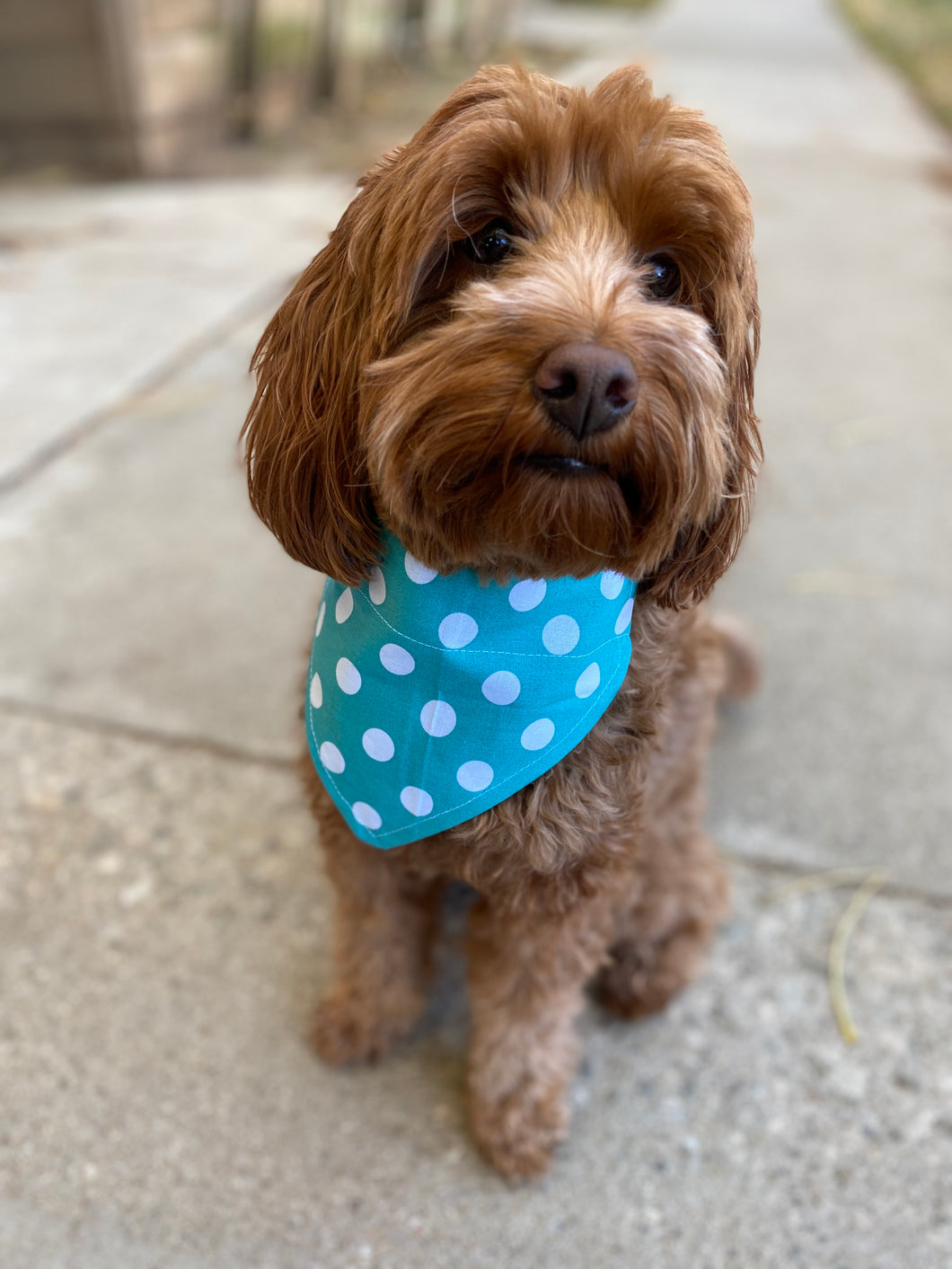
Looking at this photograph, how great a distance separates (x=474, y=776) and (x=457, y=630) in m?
0.25

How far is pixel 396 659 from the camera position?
1632 mm

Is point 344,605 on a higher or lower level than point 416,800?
higher

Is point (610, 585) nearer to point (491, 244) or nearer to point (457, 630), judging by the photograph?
point (457, 630)

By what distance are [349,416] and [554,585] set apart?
1.31 ft

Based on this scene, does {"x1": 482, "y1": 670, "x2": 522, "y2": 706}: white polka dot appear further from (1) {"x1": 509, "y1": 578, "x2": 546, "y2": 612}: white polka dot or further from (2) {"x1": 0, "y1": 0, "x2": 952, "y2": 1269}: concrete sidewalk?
(2) {"x1": 0, "y1": 0, "x2": 952, "y2": 1269}: concrete sidewalk

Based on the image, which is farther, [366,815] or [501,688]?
[366,815]

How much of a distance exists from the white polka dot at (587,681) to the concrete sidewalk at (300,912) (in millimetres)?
762

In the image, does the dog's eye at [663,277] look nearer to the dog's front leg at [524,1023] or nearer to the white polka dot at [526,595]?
the white polka dot at [526,595]

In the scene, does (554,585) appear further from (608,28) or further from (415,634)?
(608,28)

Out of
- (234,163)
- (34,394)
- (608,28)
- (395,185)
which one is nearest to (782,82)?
(608,28)

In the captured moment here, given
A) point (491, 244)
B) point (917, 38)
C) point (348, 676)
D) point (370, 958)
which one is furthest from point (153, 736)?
point (917, 38)

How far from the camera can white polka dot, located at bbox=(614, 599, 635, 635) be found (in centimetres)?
162

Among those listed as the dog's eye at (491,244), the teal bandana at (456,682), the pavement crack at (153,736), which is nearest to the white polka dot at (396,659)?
the teal bandana at (456,682)

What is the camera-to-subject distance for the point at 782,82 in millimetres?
11281
